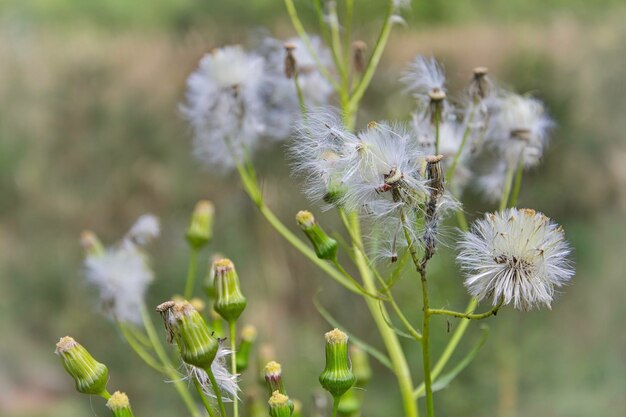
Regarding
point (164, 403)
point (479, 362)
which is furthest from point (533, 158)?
point (164, 403)

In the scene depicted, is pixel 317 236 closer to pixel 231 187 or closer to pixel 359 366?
pixel 359 366

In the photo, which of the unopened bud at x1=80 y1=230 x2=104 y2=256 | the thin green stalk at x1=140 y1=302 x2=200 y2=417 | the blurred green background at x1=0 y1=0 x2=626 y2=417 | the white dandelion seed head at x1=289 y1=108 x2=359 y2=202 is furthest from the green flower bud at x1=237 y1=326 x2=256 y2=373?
the blurred green background at x1=0 y1=0 x2=626 y2=417

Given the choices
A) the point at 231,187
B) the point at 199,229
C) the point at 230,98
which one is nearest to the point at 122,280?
the point at 199,229

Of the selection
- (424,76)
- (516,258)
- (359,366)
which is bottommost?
(359,366)

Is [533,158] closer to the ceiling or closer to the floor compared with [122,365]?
closer to the ceiling

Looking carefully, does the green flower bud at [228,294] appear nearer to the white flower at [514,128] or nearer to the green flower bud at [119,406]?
the green flower bud at [119,406]

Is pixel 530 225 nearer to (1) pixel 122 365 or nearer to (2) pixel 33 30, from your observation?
(1) pixel 122 365
